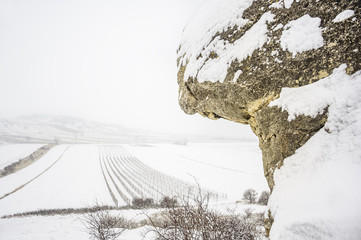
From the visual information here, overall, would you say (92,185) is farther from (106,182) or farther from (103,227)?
(103,227)

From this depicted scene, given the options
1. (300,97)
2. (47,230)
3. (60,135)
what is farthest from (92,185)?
(60,135)

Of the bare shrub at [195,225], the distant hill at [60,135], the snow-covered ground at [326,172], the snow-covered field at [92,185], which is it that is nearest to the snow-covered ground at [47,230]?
the snow-covered field at [92,185]

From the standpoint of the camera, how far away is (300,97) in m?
2.67

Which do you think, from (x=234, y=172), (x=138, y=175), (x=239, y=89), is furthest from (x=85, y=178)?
(x=239, y=89)

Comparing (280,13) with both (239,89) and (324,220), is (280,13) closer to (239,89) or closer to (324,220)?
(239,89)

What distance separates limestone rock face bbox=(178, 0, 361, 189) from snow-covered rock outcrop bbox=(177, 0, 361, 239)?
0.02 meters

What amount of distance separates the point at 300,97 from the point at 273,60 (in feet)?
3.12

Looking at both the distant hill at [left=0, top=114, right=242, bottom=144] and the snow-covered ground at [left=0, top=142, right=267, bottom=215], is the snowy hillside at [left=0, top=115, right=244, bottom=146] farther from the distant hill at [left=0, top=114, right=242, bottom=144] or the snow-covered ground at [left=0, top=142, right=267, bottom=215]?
the snow-covered ground at [left=0, top=142, right=267, bottom=215]

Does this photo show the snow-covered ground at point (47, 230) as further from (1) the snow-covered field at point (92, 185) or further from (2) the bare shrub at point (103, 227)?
(2) the bare shrub at point (103, 227)

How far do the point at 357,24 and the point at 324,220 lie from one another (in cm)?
277

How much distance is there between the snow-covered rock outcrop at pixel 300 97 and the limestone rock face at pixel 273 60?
0.05ft

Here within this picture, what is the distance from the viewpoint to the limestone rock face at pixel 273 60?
2473 millimetres

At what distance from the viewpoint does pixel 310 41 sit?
8.92ft

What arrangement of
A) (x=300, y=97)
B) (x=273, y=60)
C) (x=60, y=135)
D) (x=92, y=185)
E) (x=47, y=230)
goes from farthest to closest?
(x=60, y=135) → (x=92, y=185) → (x=47, y=230) → (x=273, y=60) → (x=300, y=97)
